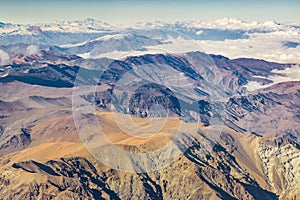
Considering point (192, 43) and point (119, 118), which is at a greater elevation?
point (192, 43)

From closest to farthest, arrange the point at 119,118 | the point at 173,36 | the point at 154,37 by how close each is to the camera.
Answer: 1. the point at 173,36
2. the point at 154,37
3. the point at 119,118

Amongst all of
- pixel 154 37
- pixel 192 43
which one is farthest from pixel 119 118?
pixel 192 43

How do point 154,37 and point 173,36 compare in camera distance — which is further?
point 154,37

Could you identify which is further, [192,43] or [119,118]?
[119,118]

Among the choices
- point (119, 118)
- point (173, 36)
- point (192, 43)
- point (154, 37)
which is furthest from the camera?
point (119, 118)

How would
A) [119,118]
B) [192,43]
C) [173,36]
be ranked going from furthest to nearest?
[119,118], [173,36], [192,43]

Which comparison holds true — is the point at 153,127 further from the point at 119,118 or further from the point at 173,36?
the point at 173,36

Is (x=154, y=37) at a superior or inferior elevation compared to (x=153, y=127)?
superior

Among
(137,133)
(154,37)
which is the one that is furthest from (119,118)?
(154,37)

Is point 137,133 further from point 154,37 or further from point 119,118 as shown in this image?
point 154,37
